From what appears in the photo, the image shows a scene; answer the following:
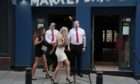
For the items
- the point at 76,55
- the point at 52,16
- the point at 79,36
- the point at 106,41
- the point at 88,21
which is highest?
the point at 52,16

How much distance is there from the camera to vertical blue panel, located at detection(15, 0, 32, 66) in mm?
15305

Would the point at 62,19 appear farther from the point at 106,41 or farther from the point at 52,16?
the point at 106,41

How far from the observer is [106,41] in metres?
16.7

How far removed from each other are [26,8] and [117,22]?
360 cm

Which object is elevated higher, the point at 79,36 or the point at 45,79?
the point at 79,36

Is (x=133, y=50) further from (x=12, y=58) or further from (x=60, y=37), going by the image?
(x=12, y=58)

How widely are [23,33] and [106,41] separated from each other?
11.4 feet

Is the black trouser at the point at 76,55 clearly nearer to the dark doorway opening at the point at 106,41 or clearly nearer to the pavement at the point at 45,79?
the pavement at the point at 45,79

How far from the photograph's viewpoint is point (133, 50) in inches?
593

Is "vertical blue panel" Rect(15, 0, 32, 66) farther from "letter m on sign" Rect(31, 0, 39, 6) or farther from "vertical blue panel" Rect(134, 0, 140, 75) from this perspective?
"vertical blue panel" Rect(134, 0, 140, 75)

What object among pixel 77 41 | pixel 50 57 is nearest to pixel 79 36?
pixel 77 41

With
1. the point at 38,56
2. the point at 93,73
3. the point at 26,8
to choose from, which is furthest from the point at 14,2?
the point at 93,73

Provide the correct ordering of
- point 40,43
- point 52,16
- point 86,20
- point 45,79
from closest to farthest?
point 40,43, point 45,79, point 86,20, point 52,16

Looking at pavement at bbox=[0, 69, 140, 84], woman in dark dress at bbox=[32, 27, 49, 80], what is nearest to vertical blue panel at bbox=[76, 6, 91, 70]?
pavement at bbox=[0, 69, 140, 84]
